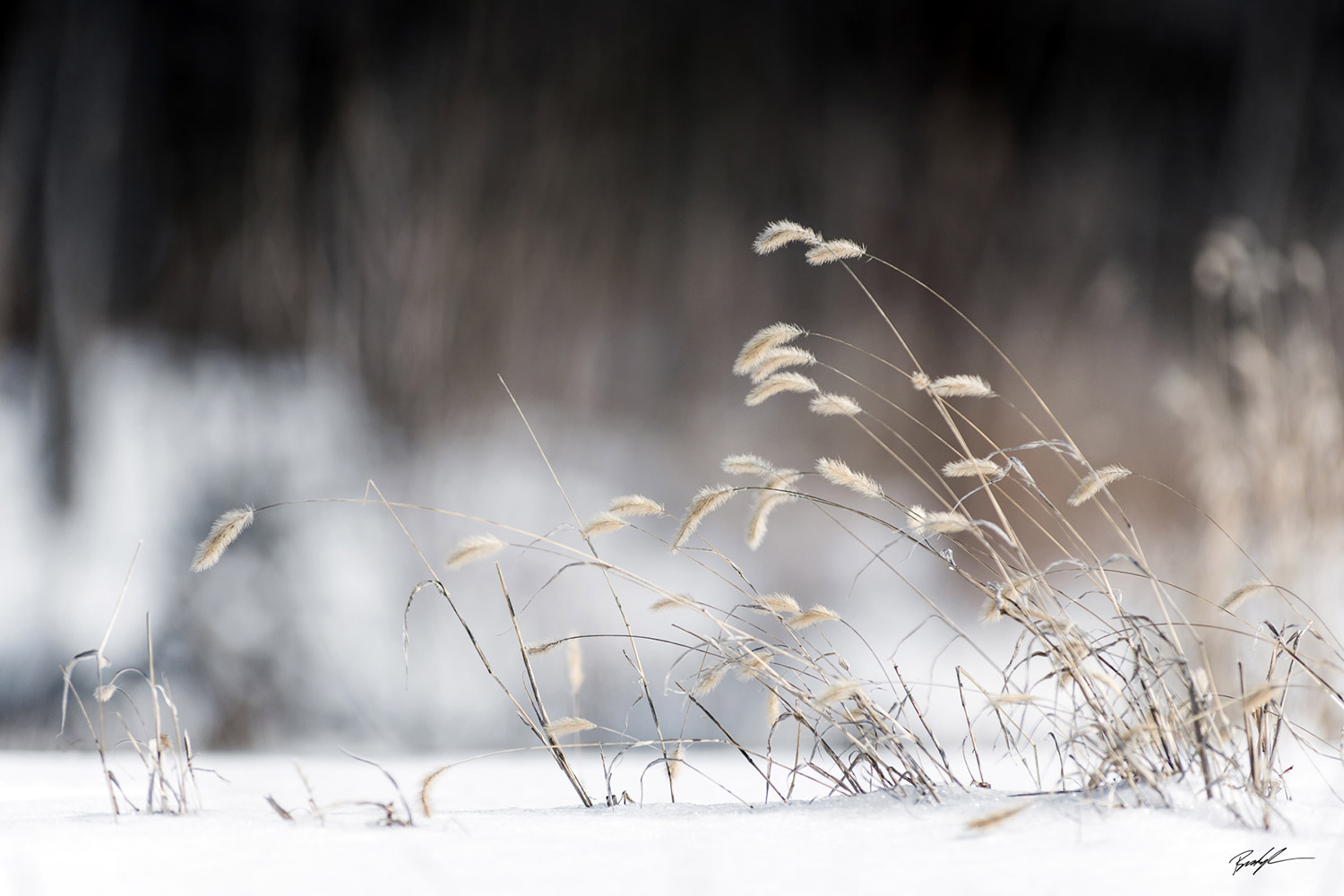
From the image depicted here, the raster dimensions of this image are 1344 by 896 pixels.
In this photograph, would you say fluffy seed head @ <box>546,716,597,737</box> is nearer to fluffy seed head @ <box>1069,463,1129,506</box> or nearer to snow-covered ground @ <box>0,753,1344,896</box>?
snow-covered ground @ <box>0,753,1344,896</box>

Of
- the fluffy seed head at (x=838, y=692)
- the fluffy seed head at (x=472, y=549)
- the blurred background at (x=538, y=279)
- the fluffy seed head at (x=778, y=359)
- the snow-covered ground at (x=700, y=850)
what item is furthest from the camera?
the blurred background at (x=538, y=279)

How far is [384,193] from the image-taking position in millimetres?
1822

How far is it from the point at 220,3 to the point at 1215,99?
2489 millimetres

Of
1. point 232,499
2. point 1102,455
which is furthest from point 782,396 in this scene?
point 232,499

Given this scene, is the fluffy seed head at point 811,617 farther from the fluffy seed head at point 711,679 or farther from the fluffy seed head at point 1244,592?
the fluffy seed head at point 1244,592

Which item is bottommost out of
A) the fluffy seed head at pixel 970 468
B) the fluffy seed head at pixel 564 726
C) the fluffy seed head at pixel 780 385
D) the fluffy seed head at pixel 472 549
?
the fluffy seed head at pixel 564 726

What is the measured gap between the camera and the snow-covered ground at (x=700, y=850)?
0.56m

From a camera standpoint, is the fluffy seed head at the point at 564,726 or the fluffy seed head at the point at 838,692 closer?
the fluffy seed head at the point at 838,692

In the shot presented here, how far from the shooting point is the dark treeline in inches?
68.6

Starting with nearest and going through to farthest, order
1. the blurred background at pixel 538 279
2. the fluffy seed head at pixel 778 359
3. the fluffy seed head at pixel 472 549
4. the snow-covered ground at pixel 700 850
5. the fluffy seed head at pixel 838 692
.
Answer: the snow-covered ground at pixel 700 850 < the fluffy seed head at pixel 838 692 < the fluffy seed head at pixel 472 549 < the fluffy seed head at pixel 778 359 < the blurred background at pixel 538 279

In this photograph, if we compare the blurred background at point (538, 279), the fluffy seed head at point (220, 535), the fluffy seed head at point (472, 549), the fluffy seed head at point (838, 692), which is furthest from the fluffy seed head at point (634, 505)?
the blurred background at point (538, 279)

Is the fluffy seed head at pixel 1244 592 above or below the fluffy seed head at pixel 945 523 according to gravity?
below
